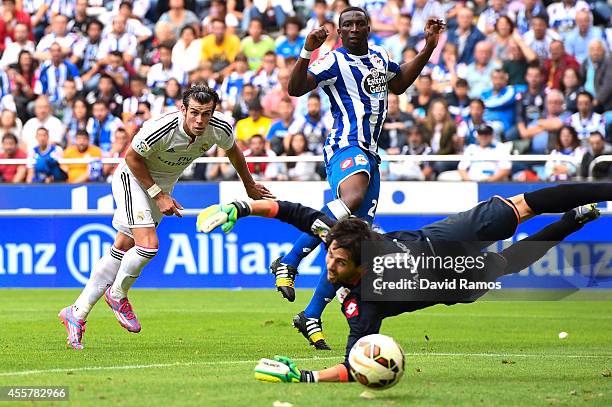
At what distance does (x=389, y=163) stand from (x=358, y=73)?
705 cm

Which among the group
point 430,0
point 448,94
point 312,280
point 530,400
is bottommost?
point 312,280

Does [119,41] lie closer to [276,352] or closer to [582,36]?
[582,36]

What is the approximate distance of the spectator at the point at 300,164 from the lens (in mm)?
18016

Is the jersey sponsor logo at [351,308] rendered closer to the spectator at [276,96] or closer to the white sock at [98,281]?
the white sock at [98,281]

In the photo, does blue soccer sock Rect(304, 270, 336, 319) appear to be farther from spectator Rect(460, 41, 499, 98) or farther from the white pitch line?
spectator Rect(460, 41, 499, 98)

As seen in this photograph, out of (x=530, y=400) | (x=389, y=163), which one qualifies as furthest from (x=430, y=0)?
(x=530, y=400)

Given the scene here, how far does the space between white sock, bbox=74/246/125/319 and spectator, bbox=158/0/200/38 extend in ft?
38.8

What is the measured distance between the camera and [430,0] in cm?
2073

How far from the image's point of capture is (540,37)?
1964cm

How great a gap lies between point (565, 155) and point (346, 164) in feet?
23.8

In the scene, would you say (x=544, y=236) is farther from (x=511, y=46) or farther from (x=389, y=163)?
(x=511, y=46)

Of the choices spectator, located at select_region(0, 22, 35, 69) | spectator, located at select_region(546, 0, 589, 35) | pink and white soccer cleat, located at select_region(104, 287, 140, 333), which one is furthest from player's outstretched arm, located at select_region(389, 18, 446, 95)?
spectator, located at select_region(0, 22, 35, 69)

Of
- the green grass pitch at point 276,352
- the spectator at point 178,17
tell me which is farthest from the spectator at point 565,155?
the spectator at point 178,17

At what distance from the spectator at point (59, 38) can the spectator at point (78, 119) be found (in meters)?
2.04
